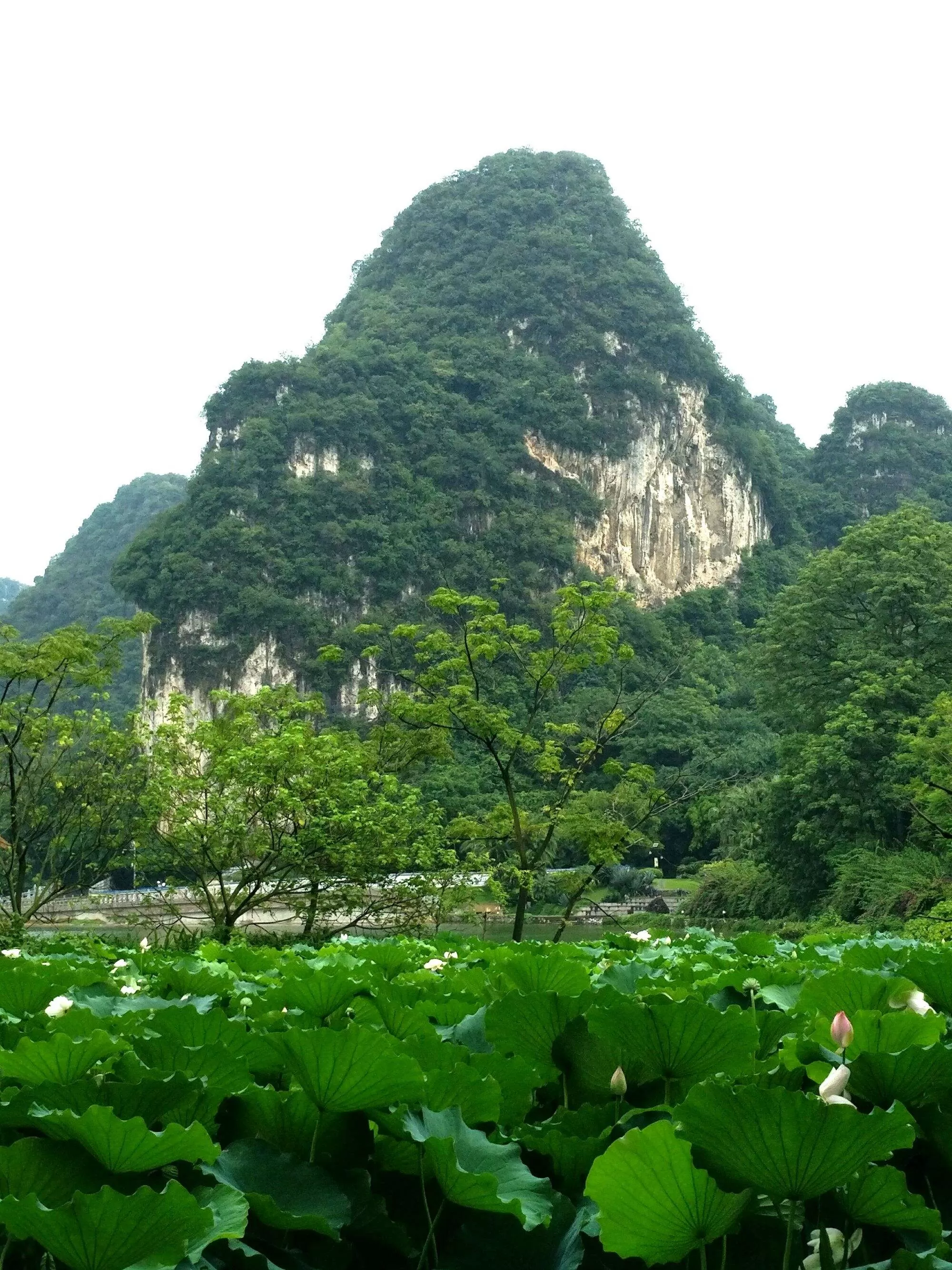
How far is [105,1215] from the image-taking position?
0.72 m

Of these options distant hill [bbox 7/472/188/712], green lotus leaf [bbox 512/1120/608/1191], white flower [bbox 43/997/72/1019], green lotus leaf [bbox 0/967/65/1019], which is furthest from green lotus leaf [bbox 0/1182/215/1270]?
distant hill [bbox 7/472/188/712]

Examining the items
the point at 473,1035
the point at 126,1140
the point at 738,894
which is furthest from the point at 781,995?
the point at 738,894

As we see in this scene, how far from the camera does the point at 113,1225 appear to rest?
2.39 feet

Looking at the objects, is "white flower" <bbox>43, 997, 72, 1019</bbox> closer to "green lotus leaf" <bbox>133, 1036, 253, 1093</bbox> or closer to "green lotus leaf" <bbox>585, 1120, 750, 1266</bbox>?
"green lotus leaf" <bbox>133, 1036, 253, 1093</bbox>

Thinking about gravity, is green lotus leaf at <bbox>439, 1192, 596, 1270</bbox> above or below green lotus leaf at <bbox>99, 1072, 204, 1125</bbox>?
below

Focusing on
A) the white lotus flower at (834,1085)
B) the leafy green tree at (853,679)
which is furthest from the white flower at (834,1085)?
the leafy green tree at (853,679)

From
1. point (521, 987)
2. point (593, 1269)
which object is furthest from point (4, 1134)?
point (521, 987)

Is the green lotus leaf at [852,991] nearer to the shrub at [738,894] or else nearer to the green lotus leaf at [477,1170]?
the green lotus leaf at [477,1170]

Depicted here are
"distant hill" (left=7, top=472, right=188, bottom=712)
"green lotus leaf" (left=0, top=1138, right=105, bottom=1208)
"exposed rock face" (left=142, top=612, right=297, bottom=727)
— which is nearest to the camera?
"green lotus leaf" (left=0, top=1138, right=105, bottom=1208)

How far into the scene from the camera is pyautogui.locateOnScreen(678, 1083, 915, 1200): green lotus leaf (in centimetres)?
78

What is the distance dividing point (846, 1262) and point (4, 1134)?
0.70m

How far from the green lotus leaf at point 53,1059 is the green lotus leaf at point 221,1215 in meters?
0.22

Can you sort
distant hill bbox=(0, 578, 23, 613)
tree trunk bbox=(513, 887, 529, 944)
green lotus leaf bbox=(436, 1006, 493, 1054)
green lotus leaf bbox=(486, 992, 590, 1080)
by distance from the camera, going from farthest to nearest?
1. distant hill bbox=(0, 578, 23, 613)
2. tree trunk bbox=(513, 887, 529, 944)
3. green lotus leaf bbox=(436, 1006, 493, 1054)
4. green lotus leaf bbox=(486, 992, 590, 1080)

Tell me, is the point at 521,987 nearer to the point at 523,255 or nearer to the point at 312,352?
the point at 312,352
